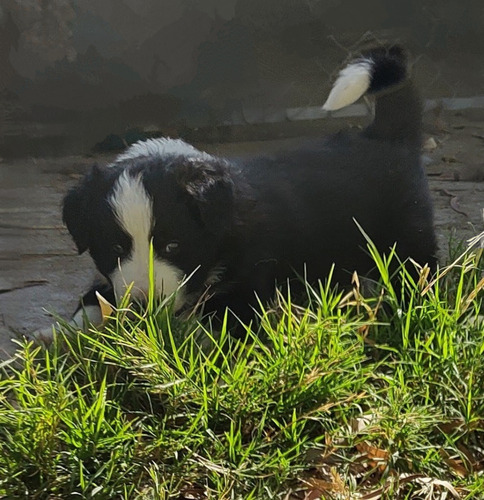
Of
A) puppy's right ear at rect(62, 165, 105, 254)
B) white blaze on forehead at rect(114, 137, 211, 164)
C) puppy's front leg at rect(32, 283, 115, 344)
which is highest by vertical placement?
white blaze on forehead at rect(114, 137, 211, 164)

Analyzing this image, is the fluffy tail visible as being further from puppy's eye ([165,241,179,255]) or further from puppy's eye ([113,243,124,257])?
puppy's eye ([113,243,124,257])

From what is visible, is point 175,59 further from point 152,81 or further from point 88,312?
point 88,312

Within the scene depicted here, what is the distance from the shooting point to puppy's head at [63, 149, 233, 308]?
7.54 ft

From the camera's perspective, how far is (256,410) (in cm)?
201

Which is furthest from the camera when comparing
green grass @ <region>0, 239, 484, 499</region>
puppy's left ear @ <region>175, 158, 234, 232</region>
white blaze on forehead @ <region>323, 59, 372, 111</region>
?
white blaze on forehead @ <region>323, 59, 372, 111</region>

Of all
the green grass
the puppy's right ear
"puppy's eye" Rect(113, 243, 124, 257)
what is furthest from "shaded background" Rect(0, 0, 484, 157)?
the green grass

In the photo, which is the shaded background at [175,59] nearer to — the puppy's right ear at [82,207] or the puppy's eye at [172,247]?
the puppy's right ear at [82,207]

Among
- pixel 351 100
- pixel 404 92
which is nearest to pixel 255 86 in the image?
pixel 351 100

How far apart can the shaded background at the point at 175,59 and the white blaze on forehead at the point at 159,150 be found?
0.03 meters

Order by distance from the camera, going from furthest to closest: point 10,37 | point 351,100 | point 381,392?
point 351,100 < point 10,37 < point 381,392

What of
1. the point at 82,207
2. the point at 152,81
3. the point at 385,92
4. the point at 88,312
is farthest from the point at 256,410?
the point at 385,92

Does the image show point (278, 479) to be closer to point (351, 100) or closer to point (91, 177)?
point (91, 177)

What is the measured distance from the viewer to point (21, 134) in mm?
2348

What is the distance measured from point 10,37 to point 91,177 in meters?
0.50
